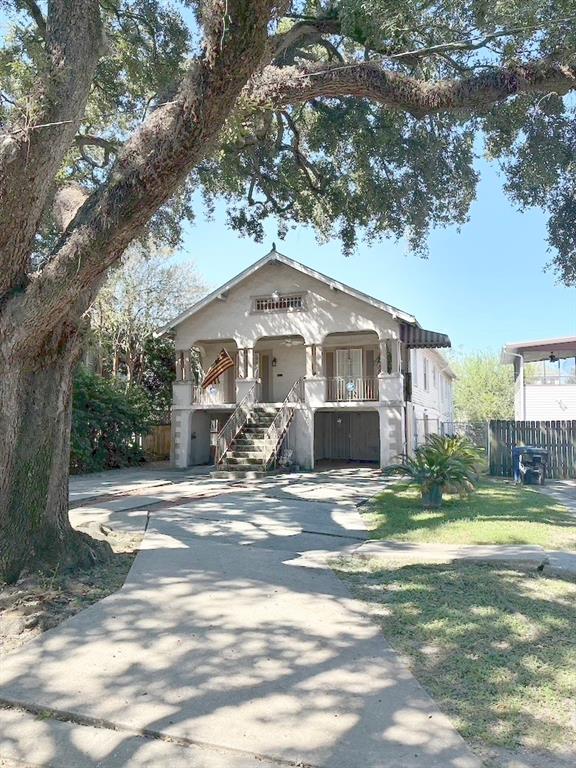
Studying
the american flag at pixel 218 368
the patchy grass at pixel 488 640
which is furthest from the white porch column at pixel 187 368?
the patchy grass at pixel 488 640

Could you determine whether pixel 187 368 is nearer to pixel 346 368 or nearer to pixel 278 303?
pixel 278 303

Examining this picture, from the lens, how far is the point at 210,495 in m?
12.2

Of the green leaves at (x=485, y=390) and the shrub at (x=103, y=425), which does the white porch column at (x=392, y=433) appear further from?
the green leaves at (x=485, y=390)

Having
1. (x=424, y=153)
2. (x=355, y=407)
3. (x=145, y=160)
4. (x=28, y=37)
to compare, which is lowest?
(x=355, y=407)

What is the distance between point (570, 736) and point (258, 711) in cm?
157

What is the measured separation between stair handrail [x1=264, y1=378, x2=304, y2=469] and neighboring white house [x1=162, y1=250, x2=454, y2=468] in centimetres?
4

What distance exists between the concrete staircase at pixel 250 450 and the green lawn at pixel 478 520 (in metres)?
5.75

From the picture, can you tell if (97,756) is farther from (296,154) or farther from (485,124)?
(296,154)

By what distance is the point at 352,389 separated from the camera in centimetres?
2058

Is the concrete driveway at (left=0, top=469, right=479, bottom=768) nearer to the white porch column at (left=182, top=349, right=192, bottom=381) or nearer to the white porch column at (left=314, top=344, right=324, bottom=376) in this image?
the white porch column at (left=314, top=344, right=324, bottom=376)

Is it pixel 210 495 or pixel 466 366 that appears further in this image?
pixel 466 366

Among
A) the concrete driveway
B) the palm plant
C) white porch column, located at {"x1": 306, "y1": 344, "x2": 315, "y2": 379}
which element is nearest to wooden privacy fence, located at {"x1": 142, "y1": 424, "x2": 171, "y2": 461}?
white porch column, located at {"x1": 306, "y1": 344, "x2": 315, "y2": 379}

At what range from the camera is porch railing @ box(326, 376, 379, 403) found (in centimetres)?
2044

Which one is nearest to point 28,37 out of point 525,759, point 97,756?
point 97,756
